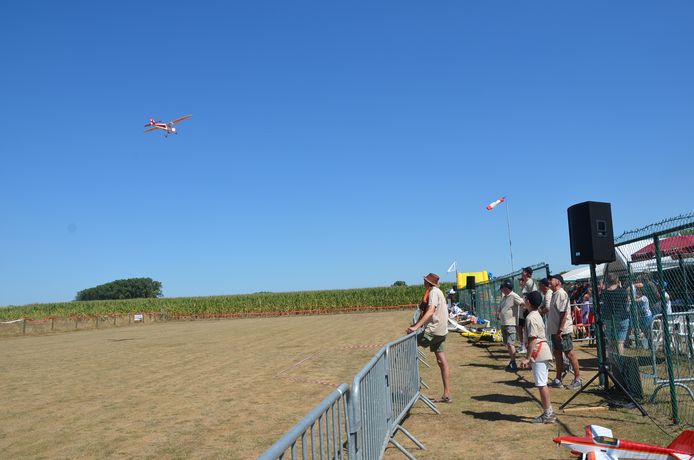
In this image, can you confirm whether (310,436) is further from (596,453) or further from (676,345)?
(676,345)

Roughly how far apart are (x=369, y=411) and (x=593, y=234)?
5.07 meters

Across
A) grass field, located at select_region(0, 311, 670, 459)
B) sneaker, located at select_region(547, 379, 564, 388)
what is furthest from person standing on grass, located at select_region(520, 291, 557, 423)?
sneaker, located at select_region(547, 379, 564, 388)

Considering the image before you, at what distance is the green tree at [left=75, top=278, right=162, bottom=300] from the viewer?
135000 millimetres

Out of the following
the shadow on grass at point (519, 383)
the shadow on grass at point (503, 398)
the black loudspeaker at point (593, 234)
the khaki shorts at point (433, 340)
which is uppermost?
the black loudspeaker at point (593, 234)

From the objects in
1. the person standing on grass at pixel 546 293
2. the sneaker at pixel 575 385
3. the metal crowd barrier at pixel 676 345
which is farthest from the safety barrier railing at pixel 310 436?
the person standing on grass at pixel 546 293

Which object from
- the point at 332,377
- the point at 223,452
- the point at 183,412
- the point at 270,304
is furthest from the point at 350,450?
the point at 270,304

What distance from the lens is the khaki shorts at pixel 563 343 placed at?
9.02m

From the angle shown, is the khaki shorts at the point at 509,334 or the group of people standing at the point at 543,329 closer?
the group of people standing at the point at 543,329

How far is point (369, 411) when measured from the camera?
15.2ft

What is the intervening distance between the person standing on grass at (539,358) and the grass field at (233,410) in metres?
0.22

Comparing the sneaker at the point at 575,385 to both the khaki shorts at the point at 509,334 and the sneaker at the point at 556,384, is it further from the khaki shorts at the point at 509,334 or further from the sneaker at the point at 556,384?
the khaki shorts at the point at 509,334

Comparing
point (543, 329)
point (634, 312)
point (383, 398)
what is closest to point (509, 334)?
point (634, 312)

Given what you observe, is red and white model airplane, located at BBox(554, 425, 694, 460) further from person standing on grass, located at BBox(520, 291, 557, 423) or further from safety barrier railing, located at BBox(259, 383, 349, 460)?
person standing on grass, located at BBox(520, 291, 557, 423)

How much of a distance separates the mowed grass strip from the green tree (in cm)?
7173
